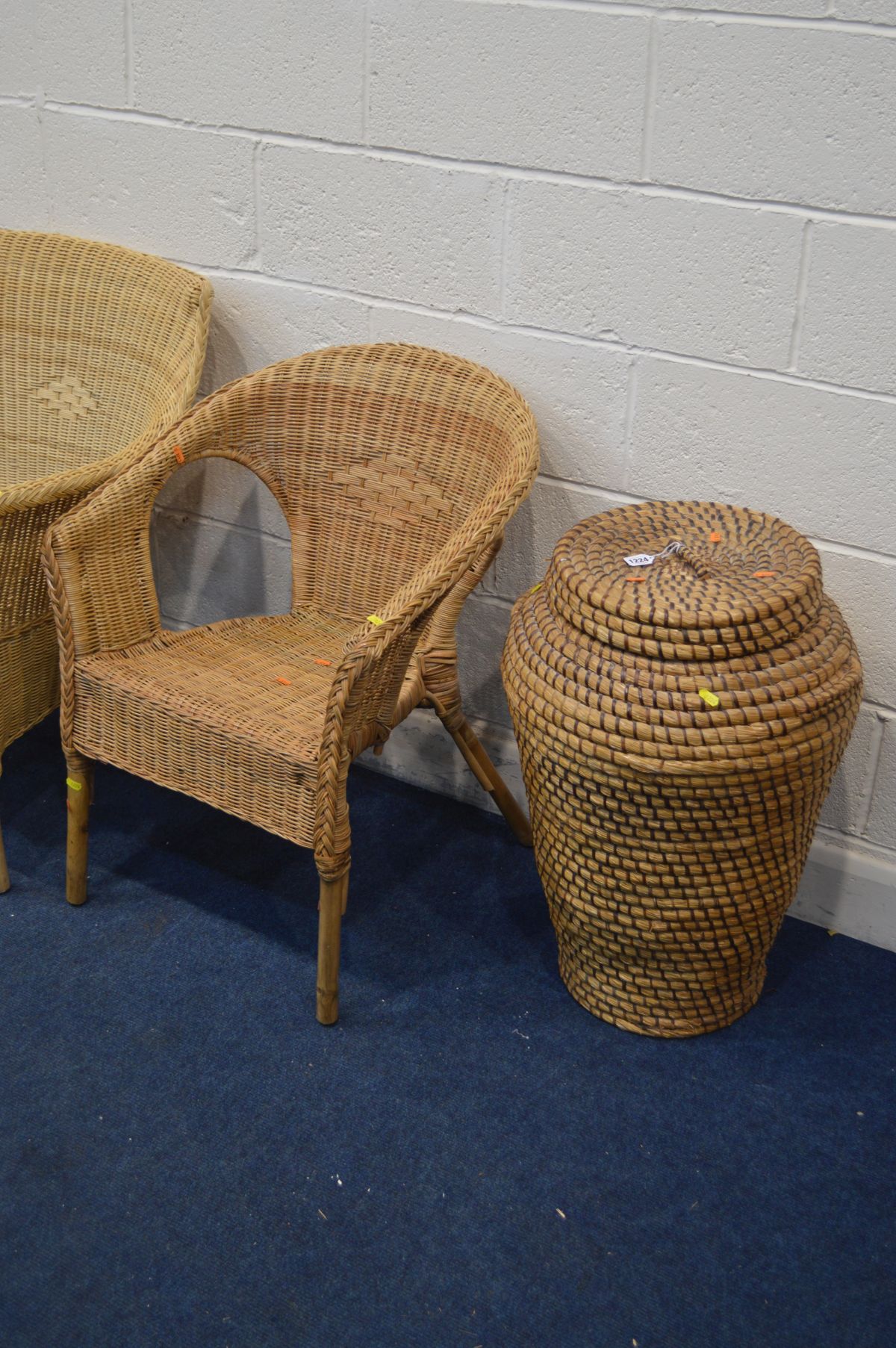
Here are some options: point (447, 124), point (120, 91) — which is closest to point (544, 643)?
point (447, 124)

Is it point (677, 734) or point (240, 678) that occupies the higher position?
point (677, 734)

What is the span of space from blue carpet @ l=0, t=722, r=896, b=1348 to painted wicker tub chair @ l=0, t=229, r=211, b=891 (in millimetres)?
380

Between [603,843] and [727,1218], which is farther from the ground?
[603,843]

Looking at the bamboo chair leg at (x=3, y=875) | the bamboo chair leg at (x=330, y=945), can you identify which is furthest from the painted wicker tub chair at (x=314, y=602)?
the bamboo chair leg at (x=3, y=875)

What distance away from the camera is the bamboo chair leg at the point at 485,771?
7.13 feet

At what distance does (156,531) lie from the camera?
8.68 feet

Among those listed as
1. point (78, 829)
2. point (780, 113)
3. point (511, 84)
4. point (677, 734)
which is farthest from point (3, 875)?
point (780, 113)

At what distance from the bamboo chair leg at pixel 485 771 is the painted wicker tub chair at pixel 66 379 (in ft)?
2.18

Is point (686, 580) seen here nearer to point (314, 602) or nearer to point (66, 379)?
point (314, 602)

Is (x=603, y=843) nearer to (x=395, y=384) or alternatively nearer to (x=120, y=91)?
(x=395, y=384)

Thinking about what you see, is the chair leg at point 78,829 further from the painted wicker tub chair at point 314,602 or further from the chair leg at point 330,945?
the chair leg at point 330,945

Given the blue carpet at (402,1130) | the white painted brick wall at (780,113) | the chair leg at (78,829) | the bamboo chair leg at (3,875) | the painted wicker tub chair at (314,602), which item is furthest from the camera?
the bamboo chair leg at (3,875)

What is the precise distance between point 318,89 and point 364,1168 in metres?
1.63

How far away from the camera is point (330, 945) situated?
1.89 metres
